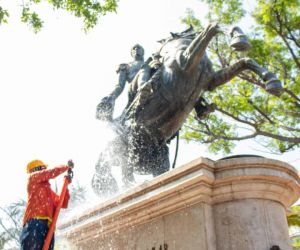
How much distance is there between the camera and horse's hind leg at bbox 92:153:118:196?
6773 millimetres

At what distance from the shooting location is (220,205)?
4.37 metres

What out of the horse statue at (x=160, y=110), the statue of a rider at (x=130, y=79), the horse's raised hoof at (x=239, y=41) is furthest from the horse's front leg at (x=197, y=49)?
the statue of a rider at (x=130, y=79)

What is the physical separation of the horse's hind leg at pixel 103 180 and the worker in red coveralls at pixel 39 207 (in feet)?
5.28

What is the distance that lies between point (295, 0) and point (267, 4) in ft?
2.80

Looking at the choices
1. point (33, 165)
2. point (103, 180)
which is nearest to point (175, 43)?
point (103, 180)

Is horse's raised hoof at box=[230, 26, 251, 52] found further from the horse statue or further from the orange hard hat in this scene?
the orange hard hat

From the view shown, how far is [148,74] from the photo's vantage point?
261 inches

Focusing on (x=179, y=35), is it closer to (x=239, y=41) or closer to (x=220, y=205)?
(x=239, y=41)

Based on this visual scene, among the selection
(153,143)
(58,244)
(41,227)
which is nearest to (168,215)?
(41,227)

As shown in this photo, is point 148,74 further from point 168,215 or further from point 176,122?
point 168,215

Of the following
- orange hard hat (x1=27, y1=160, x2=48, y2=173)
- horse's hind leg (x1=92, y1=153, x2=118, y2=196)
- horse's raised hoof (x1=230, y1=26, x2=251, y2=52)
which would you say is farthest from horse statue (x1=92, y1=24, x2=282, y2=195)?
orange hard hat (x1=27, y1=160, x2=48, y2=173)

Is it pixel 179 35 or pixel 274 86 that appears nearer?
pixel 274 86

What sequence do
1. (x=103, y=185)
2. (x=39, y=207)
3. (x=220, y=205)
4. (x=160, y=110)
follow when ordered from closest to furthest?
(x=220, y=205) < (x=39, y=207) < (x=160, y=110) < (x=103, y=185)

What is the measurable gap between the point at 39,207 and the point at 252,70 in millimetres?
3304
